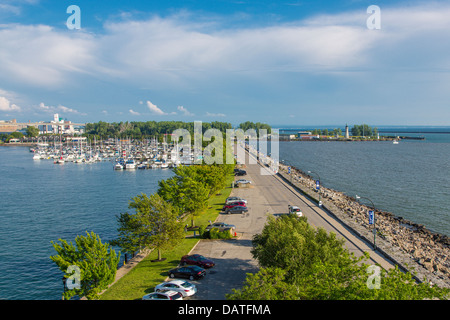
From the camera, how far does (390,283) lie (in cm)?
1534

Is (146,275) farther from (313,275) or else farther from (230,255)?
(313,275)

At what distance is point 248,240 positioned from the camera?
35.1m

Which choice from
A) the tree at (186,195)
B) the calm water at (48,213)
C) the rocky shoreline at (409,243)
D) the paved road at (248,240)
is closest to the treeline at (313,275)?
the paved road at (248,240)

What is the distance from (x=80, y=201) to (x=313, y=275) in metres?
58.6

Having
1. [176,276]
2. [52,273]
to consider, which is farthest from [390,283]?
[52,273]

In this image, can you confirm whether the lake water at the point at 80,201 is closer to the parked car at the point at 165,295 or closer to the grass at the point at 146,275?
the grass at the point at 146,275

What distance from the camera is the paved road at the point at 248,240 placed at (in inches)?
984

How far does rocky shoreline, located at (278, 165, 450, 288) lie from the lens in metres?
28.7

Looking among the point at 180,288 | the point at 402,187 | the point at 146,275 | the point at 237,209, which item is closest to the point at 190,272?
the point at 180,288

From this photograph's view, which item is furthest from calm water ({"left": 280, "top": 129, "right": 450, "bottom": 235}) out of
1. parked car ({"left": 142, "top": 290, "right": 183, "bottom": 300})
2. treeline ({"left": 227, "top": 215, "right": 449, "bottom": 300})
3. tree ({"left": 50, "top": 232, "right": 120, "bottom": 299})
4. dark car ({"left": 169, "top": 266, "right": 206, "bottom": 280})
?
tree ({"left": 50, "top": 232, "right": 120, "bottom": 299})

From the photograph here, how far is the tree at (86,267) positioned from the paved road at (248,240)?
6.22 meters

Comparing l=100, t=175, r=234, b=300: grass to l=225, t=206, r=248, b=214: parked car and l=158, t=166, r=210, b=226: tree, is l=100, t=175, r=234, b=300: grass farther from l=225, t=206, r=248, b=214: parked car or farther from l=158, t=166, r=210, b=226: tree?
l=225, t=206, r=248, b=214: parked car
